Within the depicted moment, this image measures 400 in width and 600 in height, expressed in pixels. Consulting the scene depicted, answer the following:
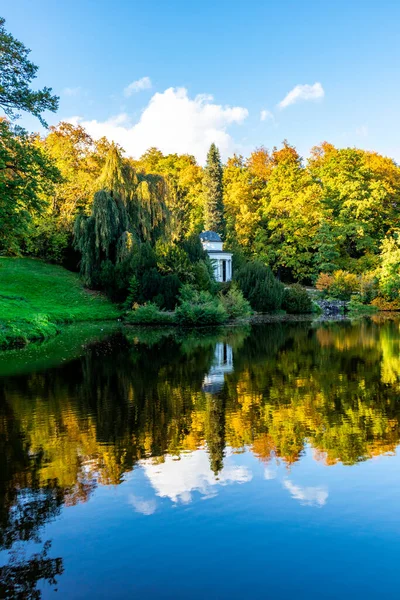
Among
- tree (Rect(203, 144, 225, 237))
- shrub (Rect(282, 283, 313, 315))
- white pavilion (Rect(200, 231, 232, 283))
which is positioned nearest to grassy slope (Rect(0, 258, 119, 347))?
white pavilion (Rect(200, 231, 232, 283))

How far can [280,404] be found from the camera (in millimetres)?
10945

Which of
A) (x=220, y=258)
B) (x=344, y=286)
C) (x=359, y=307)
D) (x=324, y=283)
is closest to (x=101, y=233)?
(x=220, y=258)

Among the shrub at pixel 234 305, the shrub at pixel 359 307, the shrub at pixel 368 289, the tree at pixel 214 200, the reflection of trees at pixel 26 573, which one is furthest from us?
the tree at pixel 214 200

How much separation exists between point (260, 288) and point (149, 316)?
9836 millimetres

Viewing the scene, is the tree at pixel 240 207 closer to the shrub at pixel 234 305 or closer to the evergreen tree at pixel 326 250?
the evergreen tree at pixel 326 250

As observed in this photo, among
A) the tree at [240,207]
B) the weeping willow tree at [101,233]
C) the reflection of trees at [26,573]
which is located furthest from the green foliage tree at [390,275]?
the reflection of trees at [26,573]

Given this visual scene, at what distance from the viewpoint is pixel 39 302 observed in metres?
35.0

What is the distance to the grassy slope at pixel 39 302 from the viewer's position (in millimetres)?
24391

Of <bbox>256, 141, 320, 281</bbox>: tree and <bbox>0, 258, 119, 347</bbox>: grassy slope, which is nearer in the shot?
<bbox>0, 258, 119, 347</bbox>: grassy slope

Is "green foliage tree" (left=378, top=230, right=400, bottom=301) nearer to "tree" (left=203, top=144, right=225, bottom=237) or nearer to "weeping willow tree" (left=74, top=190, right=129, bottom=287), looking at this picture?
"tree" (left=203, top=144, right=225, bottom=237)

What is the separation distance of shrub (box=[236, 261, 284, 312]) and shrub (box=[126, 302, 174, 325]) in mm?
8325

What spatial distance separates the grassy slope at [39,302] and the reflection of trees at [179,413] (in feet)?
23.6

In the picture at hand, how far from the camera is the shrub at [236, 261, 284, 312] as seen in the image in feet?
125

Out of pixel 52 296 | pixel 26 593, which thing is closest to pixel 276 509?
pixel 26 593
